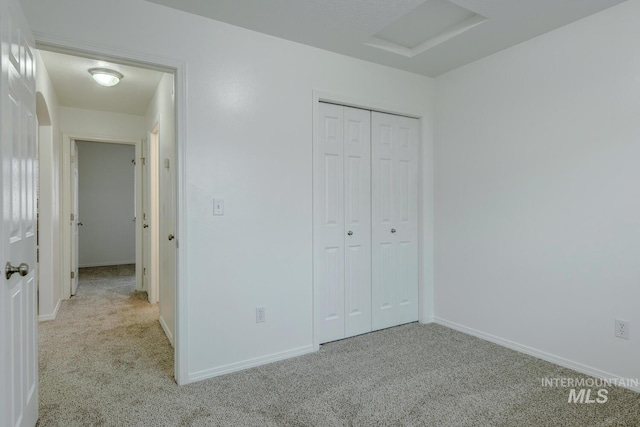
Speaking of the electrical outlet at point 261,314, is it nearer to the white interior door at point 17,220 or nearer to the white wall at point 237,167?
the white wall at point 237,167

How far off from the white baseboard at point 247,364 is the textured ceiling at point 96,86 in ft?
8.38

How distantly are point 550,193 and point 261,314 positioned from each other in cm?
229

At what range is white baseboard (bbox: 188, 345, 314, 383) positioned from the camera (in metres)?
2.37

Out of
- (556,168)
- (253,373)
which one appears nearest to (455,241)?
(556,168)

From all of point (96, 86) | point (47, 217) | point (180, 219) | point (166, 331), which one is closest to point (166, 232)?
point (166, 331)

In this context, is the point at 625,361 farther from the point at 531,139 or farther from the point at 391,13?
the point at 391,13

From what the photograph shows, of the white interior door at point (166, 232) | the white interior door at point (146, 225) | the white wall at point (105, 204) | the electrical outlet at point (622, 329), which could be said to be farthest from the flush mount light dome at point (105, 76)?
the electrical outlet at point (622, 329)

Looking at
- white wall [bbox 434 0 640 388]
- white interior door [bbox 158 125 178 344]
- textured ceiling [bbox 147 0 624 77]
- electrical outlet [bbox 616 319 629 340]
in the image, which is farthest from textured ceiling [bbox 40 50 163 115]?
electrical outlet [bbox 616 319 629 340]

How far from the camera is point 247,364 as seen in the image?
2.55 metres

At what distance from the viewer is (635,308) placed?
7.26 ft

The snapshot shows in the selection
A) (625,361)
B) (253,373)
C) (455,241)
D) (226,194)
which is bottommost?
(253,373)

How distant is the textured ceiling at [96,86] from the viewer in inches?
124

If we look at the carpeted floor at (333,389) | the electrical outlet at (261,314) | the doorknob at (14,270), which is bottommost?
the carpeted floor at (333,389)

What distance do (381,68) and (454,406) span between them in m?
2.67
